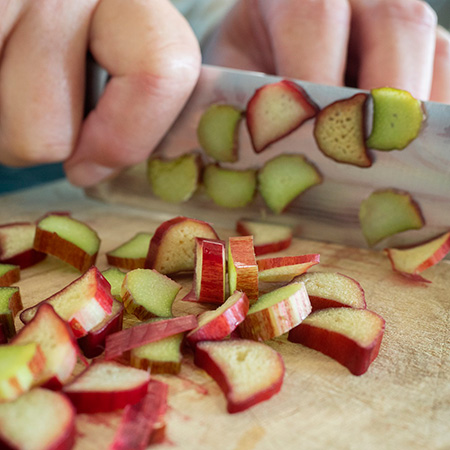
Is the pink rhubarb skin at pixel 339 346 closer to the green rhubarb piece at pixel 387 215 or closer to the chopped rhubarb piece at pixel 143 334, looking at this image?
the chopped rhubarb piece at pixel 143 334

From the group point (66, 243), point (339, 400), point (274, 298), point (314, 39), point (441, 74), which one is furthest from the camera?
point (441, 74)

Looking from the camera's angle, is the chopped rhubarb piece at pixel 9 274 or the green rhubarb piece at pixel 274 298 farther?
the chopped rhubarb piece at pixel 9 274

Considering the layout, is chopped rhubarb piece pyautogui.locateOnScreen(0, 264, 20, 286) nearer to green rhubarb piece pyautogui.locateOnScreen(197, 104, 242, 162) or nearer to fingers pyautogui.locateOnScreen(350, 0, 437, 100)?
green rhubarb piece pyautogui.locateOnScreen(197, 104, 242, 162)

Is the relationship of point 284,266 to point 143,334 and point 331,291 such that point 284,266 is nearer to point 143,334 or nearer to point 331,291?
point 331,291

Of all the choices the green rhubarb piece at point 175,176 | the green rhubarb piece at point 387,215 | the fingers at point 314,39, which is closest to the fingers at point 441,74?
the fingers at point 314,39

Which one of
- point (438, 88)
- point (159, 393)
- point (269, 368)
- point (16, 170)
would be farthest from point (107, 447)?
point (16, 170)

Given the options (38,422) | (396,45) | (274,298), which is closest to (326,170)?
(396,45)
